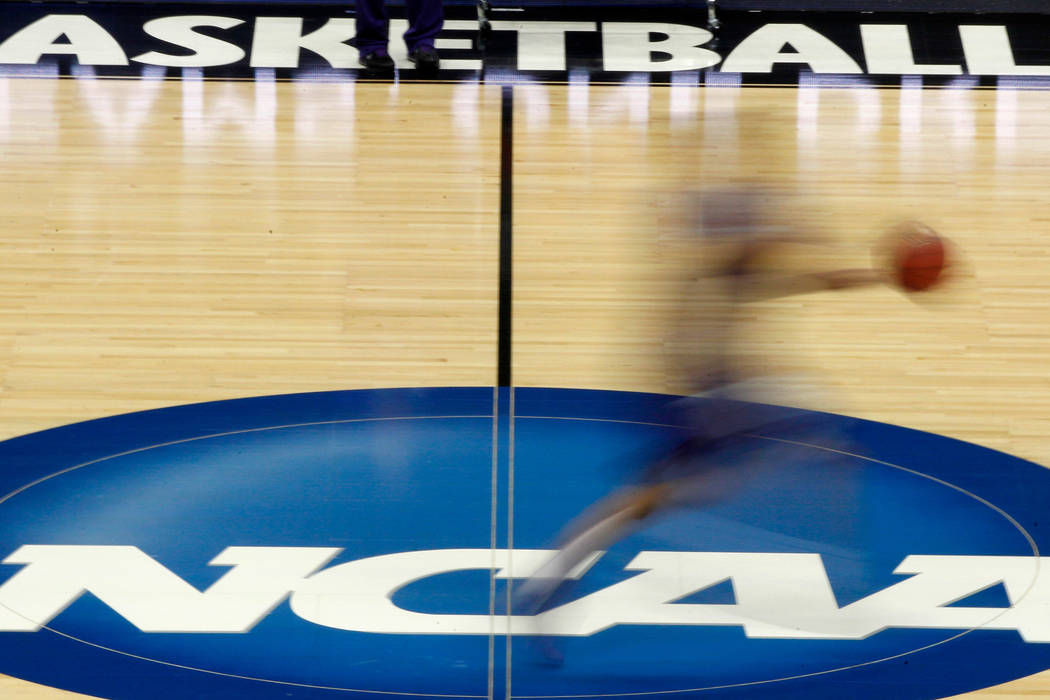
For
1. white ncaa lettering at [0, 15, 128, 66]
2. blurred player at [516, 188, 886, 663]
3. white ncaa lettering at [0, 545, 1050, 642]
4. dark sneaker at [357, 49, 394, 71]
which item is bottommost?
white ncaa lettering at [0, 545, 1050, 642]

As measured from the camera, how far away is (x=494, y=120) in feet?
26.2

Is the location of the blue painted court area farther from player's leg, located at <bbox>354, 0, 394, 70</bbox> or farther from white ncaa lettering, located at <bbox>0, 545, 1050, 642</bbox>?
player's leg, located at <bbox>354, 0, 394, 70</bbox>

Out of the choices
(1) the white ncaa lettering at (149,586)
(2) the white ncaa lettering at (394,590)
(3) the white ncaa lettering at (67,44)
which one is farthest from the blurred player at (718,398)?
(3) the white ncaa lettering at (67,44)

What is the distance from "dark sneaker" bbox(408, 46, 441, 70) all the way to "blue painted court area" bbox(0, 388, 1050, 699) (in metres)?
3.24

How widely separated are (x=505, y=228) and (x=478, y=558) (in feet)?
8.69

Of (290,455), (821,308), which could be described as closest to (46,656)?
(290,455)

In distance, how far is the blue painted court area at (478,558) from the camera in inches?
167

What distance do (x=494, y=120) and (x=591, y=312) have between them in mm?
1927

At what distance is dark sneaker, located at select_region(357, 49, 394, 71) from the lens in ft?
27.4

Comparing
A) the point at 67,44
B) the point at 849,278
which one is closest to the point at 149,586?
the point at 849,278

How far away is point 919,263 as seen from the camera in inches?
163

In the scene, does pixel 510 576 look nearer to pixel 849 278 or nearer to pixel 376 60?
pixel 849 278

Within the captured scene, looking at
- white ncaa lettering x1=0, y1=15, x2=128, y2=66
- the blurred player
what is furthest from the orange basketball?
white ncaa lettering x1=0, y1=15, x2=128, y2=66

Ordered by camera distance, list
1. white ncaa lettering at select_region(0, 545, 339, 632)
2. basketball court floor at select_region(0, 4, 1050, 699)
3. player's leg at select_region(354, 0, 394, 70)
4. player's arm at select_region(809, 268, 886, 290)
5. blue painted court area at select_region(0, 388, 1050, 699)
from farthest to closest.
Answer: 1. player's leg at select_region(354, 0, 394, 70)
2. basketball court floor at select_region(0, 4, 1050, 699)
3. white ncaa lettering at select_region(0, 545, 339, 632)
4. blue painted court area at select_region(0, 388, 1050, 699)
5. player's arm at select_region(809, 268, 886, 290)
